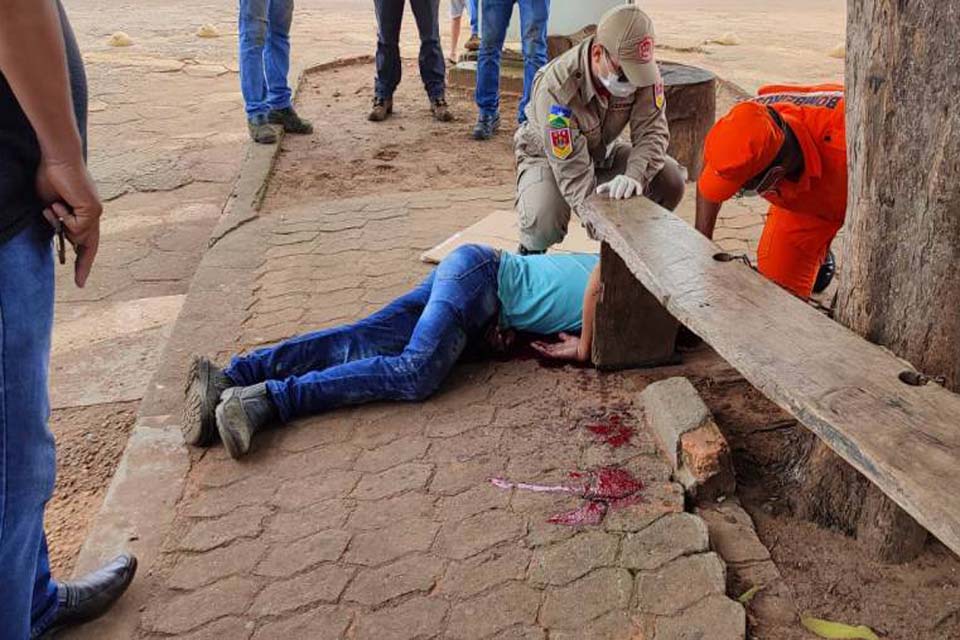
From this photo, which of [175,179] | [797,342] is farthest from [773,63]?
[797,342]

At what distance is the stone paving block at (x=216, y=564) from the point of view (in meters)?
2.18

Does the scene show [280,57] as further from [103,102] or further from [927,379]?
[927,379]

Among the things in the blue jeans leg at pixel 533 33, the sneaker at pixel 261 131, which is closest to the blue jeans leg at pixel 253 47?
the sneaker at pixel 261 131

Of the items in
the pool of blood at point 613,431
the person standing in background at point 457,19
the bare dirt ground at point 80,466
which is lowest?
the bare dirt ground at point 80,466

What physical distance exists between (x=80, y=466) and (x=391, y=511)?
1.10 metres

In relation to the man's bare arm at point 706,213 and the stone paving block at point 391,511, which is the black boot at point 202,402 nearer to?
the stone paving block at point 391,511

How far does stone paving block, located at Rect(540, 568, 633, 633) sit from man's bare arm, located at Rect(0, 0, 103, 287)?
4.05ft

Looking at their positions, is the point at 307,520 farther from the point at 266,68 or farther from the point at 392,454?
the point at 266,68

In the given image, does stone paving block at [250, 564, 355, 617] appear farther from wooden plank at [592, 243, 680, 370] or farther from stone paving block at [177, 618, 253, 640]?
wooden plank at [592, 243, 680, 370]

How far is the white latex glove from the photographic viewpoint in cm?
298

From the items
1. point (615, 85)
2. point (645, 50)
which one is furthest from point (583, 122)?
point (645, 50)

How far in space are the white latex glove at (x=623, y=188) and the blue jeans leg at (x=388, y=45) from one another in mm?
3448

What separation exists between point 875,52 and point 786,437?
1140mm

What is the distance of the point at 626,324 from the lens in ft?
9.64
